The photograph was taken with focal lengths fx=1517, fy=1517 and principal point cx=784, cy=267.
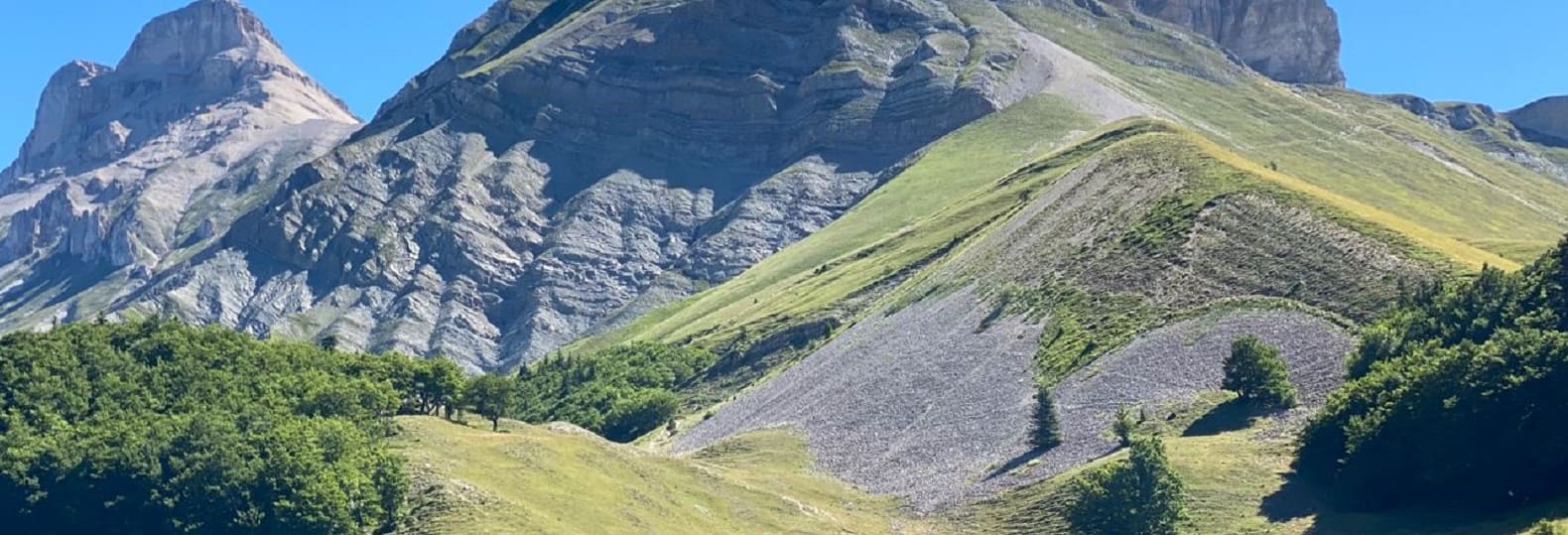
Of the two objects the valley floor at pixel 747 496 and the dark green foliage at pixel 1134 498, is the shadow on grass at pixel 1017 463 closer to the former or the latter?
the valley floor at pixel 747 496

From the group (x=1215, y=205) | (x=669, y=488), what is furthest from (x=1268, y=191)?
(x=669, y=488)

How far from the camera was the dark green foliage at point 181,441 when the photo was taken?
94875 mm

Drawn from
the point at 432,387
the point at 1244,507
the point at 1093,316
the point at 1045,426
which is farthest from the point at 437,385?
the point at 1244,507

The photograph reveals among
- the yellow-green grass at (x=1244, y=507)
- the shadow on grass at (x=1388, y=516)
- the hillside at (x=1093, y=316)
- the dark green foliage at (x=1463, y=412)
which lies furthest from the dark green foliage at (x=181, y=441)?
the dark green foliage at (x=1463, y=412)

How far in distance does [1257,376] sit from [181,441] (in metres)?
75.4

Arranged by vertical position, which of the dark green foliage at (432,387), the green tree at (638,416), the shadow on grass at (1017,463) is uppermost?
the dark green foliage at (432,387)

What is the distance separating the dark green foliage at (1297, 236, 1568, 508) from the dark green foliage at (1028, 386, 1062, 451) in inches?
807

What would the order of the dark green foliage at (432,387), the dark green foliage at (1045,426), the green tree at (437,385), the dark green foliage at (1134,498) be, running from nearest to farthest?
the dark green foliage at (1134,498)
the dark green foliage at (1045,426)
the dark green foliage at (432,387)
the green tree at (437,385)

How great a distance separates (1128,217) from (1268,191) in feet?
50.9

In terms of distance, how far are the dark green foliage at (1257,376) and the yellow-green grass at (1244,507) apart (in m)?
3.45

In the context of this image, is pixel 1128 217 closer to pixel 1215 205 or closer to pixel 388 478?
pixel 1215 205

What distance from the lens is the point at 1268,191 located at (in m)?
148

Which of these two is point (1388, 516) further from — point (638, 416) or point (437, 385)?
point (638, 416)

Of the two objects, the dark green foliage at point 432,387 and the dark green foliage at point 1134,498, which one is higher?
the dark green foliage at point 432,387
